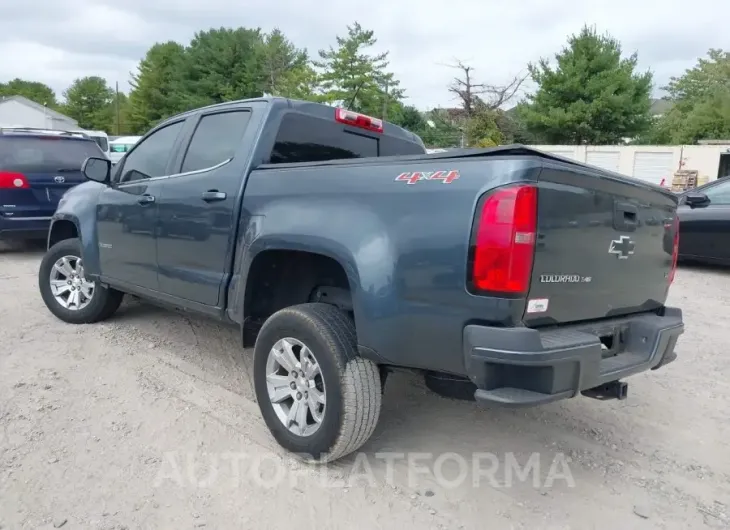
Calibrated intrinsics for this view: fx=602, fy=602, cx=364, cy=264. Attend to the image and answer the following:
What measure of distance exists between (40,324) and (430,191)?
4.36 metres

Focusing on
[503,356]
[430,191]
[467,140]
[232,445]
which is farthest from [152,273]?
[467,140]

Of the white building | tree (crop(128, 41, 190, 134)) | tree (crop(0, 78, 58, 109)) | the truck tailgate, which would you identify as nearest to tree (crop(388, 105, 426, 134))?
tree (crop(128, 41, 190, 134))

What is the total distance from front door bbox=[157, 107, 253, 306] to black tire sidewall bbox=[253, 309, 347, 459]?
641 millimetres

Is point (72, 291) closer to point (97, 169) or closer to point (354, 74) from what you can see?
point (97, 169)

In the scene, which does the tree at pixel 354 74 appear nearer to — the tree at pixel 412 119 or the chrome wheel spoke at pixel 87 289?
the tree at pixel 412 119

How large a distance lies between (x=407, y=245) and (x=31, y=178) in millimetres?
7484

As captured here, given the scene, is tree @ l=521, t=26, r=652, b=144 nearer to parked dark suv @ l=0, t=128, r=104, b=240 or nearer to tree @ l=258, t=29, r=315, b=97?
tree @ l=258, t=29, r=315, b=97

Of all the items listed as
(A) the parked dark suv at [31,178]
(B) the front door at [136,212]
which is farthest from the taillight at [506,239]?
(A) the parked dark suv at [31,178]

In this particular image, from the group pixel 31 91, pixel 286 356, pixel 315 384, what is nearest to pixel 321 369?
pixel 315 384

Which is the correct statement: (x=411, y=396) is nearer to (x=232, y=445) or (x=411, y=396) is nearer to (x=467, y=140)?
(x=232, y=445)

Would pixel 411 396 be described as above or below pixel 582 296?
below

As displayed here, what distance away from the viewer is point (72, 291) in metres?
5.55

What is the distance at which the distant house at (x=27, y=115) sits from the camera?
68.8m

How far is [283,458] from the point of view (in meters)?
3.21
